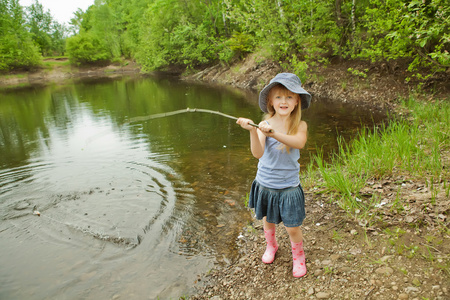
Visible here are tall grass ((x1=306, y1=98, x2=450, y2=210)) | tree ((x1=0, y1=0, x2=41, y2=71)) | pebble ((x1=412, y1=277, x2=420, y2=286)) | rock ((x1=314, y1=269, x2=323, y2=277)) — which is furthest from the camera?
tree ((x1=0, y1=0, x2=41, y2=71))

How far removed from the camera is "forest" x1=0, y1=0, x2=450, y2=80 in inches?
338

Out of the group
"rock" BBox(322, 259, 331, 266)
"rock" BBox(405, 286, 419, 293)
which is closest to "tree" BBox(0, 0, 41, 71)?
"rock" BBox(322, 259, 331, 266)

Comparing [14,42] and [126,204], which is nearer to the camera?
[126,204]

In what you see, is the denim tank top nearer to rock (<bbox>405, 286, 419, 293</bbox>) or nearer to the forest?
rock (<bbox>405, 286, 419, 293</bbox>)

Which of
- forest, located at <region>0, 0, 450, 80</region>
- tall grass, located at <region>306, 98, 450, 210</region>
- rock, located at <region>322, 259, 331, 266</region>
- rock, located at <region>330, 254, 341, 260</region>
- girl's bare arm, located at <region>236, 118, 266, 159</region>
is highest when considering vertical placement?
forest, located at <region>0, 0, 450, 80</region>

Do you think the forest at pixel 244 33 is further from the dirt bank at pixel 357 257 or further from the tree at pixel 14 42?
the dirt bank at pixel 357 257

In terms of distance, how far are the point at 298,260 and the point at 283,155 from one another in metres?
1.08

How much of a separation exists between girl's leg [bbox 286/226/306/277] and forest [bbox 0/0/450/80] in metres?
4.88

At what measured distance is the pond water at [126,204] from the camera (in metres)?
3.19

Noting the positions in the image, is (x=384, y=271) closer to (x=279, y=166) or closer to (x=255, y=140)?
(x=279, y=166)

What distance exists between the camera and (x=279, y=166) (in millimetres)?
2520

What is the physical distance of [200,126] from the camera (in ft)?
33.2

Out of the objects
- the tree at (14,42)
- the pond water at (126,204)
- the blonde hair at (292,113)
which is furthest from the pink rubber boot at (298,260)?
the tree at (14,42)

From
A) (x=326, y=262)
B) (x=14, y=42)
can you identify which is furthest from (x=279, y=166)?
(x=14, y=42)
